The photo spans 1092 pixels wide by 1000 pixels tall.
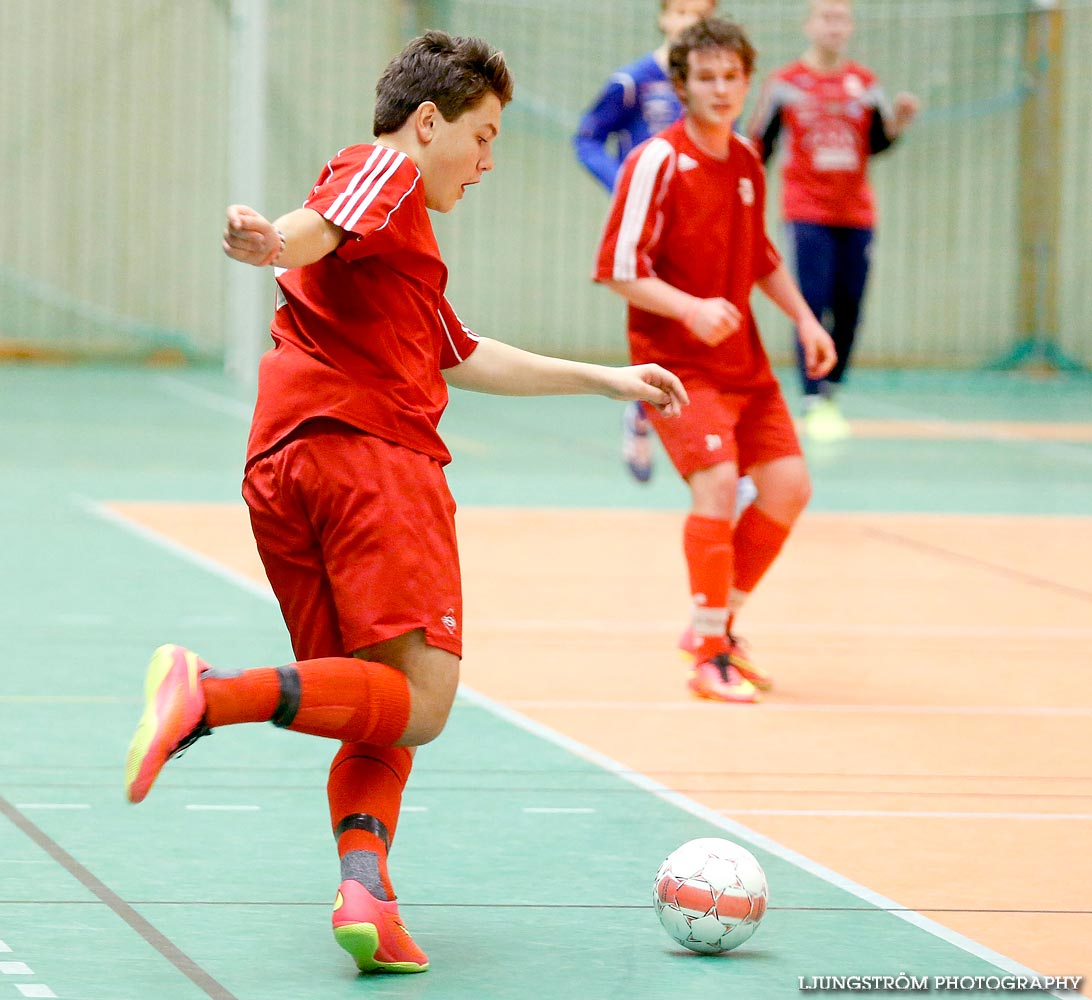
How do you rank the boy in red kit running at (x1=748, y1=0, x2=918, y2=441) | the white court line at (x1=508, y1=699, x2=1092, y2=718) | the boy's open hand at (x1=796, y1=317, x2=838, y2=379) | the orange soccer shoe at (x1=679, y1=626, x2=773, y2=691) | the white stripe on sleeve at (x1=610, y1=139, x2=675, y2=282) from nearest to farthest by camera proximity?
the white court line at (x1=508, y1=699, x2=1092, y2=718)
the white stripe on sleeve at (x1=610, y1=139, x2=675, y2=282)
the orange soccer shoe at (x1=679, y1=626, x2=773, y2=691)
the boy's open hand at (x1=796, y1=317, x2=838, y2=379)
the boy in red kit running at (x1=748, y1=0, x2=918, y2=441)

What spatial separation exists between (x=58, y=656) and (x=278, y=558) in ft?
8.76

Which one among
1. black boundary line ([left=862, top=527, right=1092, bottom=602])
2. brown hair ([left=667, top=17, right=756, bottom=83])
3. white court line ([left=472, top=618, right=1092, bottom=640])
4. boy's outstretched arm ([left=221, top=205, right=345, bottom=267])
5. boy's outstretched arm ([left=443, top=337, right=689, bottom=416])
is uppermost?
brown hair ([left=667, top=17, right=756, bottom=83])

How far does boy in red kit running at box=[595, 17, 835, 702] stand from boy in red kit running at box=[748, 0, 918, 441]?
15.8ft

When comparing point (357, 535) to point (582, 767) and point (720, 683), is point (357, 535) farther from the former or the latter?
point (720, 683)

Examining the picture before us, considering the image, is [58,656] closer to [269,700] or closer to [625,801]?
[625,801]

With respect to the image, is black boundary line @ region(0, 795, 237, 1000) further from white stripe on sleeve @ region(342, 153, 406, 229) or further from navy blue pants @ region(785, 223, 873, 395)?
navy blue pants @ region(785, 223, 873, 395)

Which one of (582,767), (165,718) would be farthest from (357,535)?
(582,767)

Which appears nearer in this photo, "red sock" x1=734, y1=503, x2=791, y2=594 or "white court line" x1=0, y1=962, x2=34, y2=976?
"white court line" x1=0, y1=962, x2=34, y2=976

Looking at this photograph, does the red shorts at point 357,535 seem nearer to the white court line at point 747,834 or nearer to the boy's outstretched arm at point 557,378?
the boy's outstretched arm at point 557,378

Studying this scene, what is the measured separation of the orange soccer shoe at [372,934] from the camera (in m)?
3.00

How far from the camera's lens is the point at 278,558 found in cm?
325

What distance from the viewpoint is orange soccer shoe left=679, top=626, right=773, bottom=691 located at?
5504 millimetres

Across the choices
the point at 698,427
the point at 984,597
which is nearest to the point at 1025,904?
the point at 698,427

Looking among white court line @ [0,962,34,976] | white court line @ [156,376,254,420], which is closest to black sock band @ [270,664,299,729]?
white court line @ [0,962,34,976]
